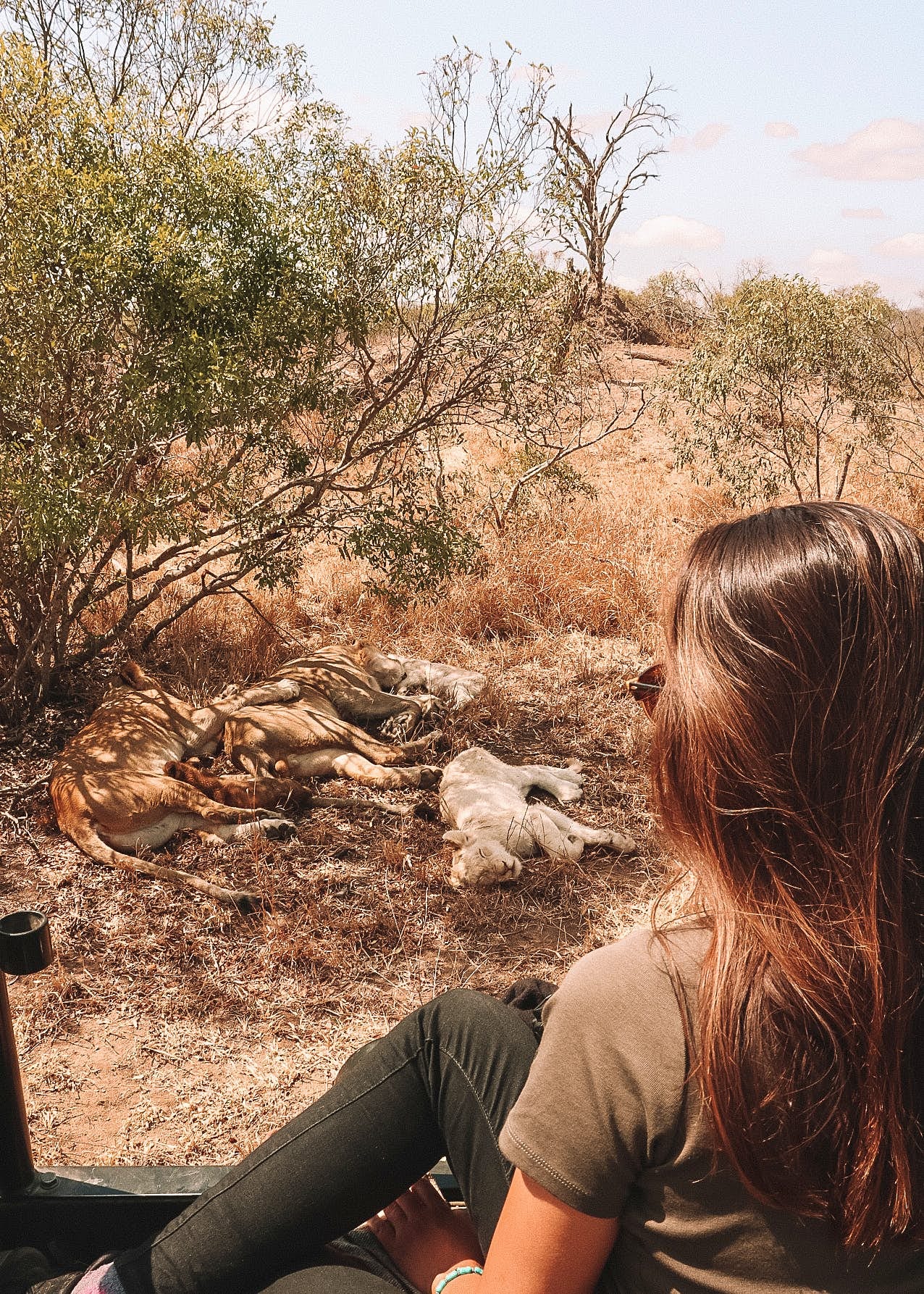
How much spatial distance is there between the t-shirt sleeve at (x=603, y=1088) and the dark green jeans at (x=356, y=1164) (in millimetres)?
690

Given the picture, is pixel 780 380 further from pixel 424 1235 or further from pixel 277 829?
pixel 424 1235

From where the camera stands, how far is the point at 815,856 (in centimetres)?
126

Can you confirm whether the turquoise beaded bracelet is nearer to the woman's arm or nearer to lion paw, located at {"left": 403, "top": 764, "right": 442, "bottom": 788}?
the woman's arm

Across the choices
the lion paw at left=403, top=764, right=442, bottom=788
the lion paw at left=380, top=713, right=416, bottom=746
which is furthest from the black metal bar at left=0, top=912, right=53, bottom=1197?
the lion paw at left=380, top=713, right=416, bottom=746

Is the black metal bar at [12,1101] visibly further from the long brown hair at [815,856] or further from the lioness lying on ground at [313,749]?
the lioness lying on ground at [313,749]

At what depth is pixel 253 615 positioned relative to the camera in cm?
662

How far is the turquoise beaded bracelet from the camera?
183cm

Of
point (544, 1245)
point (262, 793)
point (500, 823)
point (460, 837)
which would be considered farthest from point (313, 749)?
point (544, 1245)

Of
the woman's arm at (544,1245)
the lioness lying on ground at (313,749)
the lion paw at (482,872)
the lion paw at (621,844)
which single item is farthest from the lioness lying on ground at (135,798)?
→ the woman's arm at (544,1245)

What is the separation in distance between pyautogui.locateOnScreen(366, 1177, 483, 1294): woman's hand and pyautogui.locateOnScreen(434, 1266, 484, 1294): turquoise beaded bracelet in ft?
0.09

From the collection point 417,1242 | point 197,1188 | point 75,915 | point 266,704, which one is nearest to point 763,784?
point 417,1242

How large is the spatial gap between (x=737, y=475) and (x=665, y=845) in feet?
27.6

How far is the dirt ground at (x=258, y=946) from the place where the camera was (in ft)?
10.5

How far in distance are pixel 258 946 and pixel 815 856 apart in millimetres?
2987
